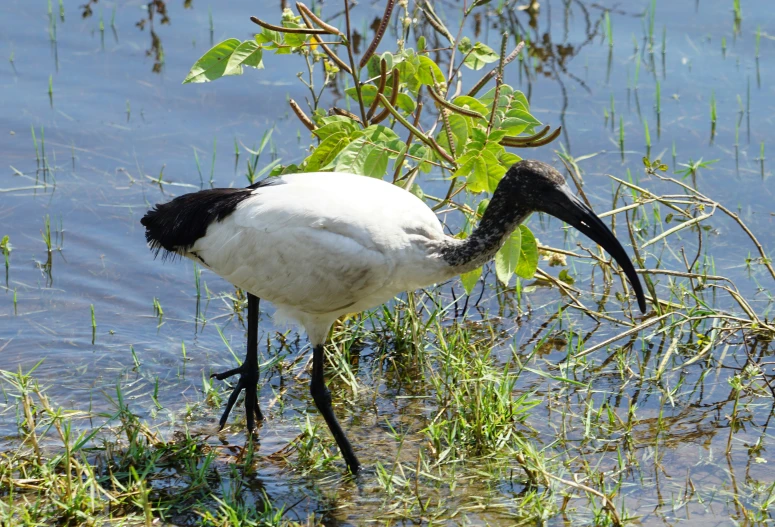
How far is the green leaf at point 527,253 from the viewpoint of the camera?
5.10 m

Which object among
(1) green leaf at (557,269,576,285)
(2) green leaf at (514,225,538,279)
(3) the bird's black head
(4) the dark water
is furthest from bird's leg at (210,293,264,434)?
(1) green leaf at (557,269,576,285)

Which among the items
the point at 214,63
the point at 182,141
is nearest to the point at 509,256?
the point at 214,63

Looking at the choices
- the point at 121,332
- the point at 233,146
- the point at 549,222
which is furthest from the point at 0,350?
the point at 549,222

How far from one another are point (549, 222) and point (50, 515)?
425 cm

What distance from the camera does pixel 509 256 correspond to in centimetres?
505

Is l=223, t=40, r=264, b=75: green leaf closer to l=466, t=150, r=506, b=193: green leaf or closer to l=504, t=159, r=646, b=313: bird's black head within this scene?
l=466, t=150, r=506, b=193: green leaf

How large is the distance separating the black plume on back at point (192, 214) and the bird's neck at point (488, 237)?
0.92 meters

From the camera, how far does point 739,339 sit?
6000 mm

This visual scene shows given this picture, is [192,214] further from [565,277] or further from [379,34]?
[565,277]

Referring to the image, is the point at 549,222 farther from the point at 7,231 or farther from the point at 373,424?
the point at 7,231

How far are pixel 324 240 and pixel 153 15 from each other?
6.41 m

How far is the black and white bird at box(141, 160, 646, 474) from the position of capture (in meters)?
4.59

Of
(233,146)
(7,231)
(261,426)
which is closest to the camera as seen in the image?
(261,426)

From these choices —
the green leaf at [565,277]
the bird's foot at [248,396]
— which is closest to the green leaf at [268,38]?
the bird's foot at [248,396]
